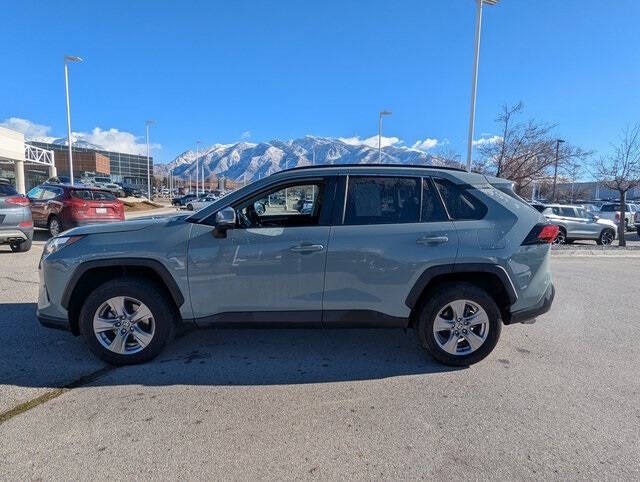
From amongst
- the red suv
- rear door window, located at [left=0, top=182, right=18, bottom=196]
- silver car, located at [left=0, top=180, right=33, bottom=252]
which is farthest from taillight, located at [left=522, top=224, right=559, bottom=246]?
the red suv

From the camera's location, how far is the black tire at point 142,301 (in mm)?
3713

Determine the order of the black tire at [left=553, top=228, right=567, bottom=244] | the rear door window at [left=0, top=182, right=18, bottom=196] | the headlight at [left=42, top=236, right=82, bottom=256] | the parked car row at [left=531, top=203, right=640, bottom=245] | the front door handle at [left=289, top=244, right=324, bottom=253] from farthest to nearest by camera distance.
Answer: the parked car row at [left=531, top=203, right=640, bottom=245] < the black tire at [left=553, top=228, right=567, bottom=244] < the rear door window at [left=0, top=182, right=18, bottom=196] < the headlight at [left=42, top=236, right=82, bottom=256] < the front door handle at [left=289, top=244, right=324, bottom=253]

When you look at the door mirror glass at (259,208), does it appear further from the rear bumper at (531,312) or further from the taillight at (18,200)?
the taillight at (18,200)

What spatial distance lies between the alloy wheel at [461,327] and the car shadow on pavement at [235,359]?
0.25m

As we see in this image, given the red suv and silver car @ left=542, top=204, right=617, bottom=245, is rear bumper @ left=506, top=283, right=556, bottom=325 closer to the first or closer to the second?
the red suv

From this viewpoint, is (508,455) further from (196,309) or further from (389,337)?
(196,309)

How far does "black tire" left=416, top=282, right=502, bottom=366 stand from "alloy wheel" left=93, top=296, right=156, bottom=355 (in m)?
2.41

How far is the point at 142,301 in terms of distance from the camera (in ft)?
12.2

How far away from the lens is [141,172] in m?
102

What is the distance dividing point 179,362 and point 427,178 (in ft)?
9.26

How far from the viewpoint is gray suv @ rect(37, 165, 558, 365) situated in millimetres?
3664

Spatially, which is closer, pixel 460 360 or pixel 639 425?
pixel 639 425

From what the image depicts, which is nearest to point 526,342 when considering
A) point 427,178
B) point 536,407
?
point 536,407

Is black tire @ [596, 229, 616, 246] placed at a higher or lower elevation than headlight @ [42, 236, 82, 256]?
lower
